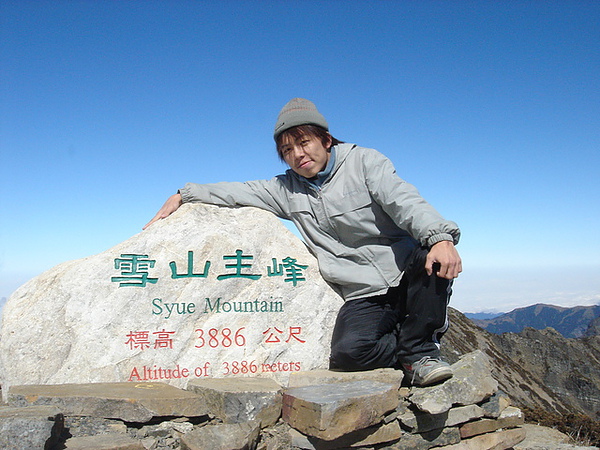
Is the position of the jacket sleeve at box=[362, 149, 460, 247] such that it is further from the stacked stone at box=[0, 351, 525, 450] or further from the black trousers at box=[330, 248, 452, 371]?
the stacked stone at box=[0, 351, 525, 450]

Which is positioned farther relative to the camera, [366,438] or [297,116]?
[297,116]

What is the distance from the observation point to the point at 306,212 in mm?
5570

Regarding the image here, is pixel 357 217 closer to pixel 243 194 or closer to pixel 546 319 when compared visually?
pixel 243 194

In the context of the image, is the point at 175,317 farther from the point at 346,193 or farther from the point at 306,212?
the point at 346,193

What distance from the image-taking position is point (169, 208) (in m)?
5.62

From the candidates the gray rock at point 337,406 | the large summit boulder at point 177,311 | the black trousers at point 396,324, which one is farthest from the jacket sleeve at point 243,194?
the gray rock at point 337,406

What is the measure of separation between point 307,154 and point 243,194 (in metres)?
1.02

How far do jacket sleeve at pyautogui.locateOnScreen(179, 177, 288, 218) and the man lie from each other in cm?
1

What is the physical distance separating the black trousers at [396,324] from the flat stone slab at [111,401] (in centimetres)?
155

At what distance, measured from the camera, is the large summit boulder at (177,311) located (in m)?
4.83

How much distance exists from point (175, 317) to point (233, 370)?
0.81 metres

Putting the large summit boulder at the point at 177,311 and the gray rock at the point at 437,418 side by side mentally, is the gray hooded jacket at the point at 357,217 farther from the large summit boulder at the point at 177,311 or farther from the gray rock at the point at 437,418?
the gray rock at the point at 437,418

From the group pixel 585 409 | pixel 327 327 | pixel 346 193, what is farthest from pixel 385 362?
pixel 585 409

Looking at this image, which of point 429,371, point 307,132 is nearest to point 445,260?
point 429,371
